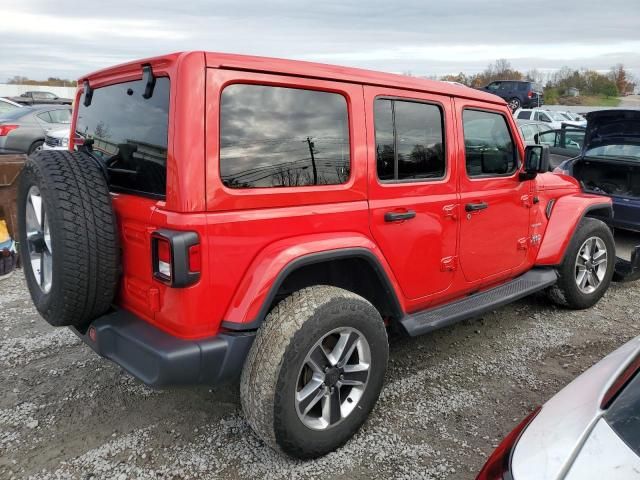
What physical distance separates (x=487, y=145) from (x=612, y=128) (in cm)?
383

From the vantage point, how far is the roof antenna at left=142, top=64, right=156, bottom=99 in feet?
7.63

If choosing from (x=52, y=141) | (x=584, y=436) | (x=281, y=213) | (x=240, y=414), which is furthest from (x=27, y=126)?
(x=584, y=436)

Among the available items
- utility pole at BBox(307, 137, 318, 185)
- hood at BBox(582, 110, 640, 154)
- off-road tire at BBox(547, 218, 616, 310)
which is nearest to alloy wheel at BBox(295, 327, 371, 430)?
utility pole at BBox(307, 137, 318, 185)

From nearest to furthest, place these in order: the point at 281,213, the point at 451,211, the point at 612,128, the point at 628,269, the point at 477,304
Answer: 1. the point at 281,213
2. the point at 451,211
3. the point at 477,304
4. the point at 628,269
5. the point at 612,128

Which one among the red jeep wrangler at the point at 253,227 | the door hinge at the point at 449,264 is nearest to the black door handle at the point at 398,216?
the red jeep wrangler at the point at 253,227

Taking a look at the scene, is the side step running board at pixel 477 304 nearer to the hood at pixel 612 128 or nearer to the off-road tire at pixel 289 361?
the off-road tire at pixel 289 361

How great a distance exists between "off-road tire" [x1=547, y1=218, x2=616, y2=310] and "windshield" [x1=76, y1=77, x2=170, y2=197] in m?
3.42

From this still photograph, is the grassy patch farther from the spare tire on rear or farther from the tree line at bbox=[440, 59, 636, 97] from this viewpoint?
the spare tire on rear

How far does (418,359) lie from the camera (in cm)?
361

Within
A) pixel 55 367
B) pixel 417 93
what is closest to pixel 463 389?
pixel 417 93

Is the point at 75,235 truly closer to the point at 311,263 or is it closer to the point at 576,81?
the point at 311,263

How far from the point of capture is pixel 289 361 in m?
2.31

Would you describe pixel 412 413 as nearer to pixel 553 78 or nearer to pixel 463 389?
pixel 463 389

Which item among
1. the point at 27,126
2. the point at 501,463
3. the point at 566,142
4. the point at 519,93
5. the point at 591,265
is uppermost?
the point at 519,93
